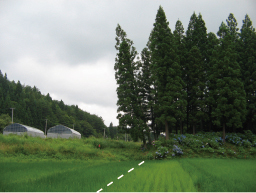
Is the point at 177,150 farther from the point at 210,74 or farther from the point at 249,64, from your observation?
the point at 249,64

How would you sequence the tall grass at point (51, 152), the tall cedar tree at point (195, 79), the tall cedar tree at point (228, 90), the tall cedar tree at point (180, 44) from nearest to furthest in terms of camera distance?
1. the tall grass at point (51, 152)
2. the tall cedar tree at point (228, 90)
3. the tall cedar tree at point (195, 79)
4. the tall cedar tree at point (180, 44)

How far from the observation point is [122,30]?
23.5 meters

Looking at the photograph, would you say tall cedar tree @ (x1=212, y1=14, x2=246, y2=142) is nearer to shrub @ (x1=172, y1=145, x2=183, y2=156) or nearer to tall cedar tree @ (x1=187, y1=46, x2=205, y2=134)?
tall cedar tree @ (x1=187, y1=46, x2=205, y2=134)

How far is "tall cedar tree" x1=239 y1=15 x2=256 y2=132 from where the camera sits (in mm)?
21519

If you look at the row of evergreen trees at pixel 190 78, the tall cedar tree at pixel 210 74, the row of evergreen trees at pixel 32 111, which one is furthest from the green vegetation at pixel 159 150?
the row of evergreen trees at pixel 32 111

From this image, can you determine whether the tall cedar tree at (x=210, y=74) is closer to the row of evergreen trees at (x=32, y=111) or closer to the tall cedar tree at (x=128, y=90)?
the tall cedar tree at (x=128, y=90)

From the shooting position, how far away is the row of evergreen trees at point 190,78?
19656 millimetres

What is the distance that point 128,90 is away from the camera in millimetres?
20922

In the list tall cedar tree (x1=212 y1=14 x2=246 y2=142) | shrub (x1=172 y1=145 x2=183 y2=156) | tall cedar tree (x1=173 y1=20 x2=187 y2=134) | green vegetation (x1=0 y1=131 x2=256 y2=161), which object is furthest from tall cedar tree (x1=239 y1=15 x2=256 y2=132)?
shrub (x1=172 y1=145 x2=183 y2=156)

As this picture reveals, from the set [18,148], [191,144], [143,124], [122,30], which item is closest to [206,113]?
[191,144]

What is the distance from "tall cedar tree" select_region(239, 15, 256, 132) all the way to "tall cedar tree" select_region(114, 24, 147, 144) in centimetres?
1108

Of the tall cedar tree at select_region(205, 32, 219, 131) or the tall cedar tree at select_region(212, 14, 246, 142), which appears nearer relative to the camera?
the tall cedar tree at select_region(212, 14, 246, 142)

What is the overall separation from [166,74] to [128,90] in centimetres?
402

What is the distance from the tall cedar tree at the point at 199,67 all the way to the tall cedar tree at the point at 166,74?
2260 millimetres
